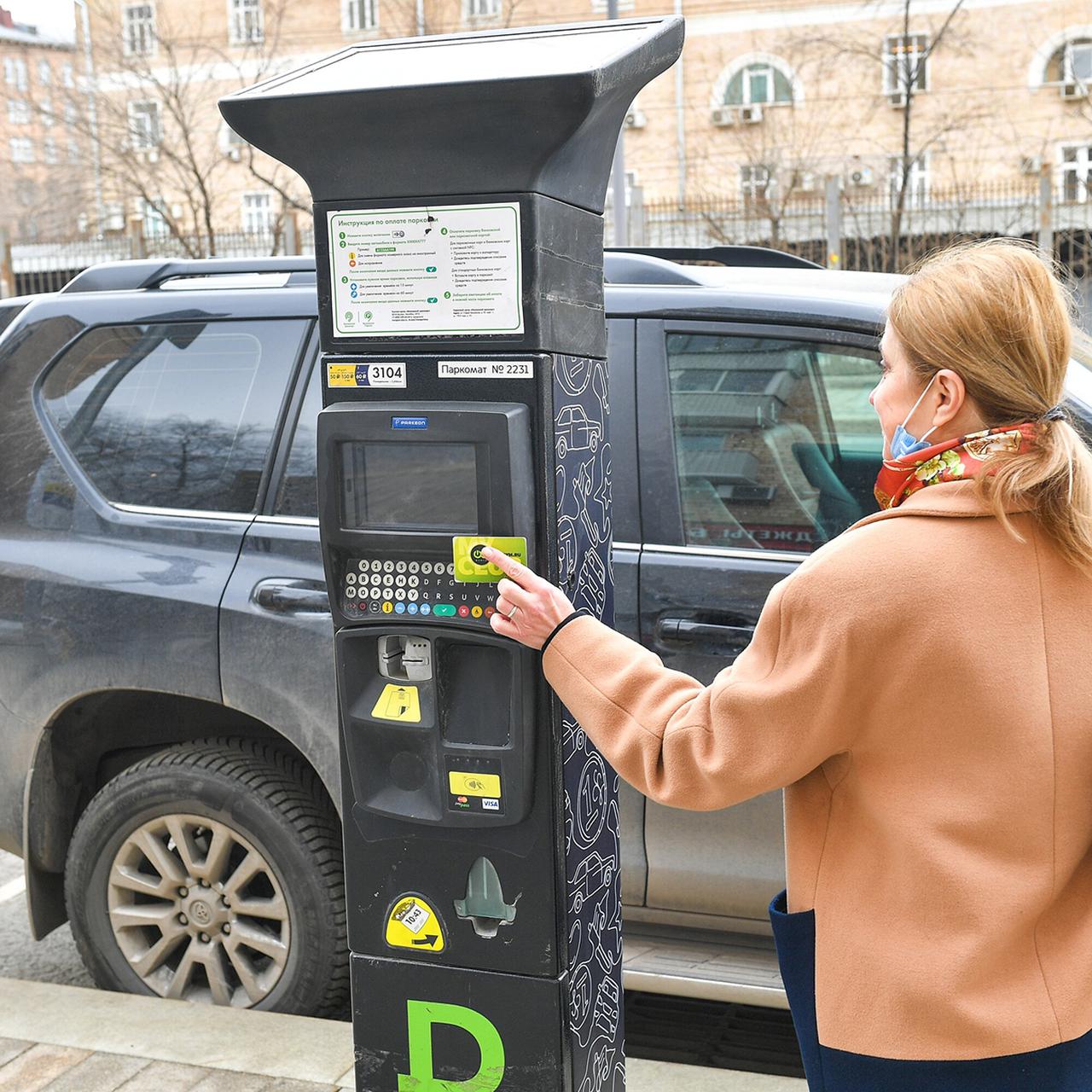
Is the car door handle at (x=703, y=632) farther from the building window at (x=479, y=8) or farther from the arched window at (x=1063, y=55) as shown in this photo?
the arched window at (x=1063, y=55)

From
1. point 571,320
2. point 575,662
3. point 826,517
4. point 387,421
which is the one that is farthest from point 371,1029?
point 826,517

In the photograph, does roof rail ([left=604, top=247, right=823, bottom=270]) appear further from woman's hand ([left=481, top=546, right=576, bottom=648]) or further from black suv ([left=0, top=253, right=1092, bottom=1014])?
woman's hand ([left=481, top=546, right=576, bottom=648])

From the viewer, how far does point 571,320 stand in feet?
7.15

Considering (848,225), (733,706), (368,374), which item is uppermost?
(848,225)

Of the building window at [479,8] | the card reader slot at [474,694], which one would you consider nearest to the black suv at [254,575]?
the card reader slot at [474,694]

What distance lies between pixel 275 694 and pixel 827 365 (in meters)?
1.51

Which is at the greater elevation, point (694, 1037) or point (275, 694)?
point (275, 694)

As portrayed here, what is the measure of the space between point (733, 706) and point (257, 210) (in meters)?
31.8

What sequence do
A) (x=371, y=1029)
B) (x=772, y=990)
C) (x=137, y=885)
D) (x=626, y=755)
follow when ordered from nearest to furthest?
(x=626, y=755) < (x=371, y=1029) < (x=772, y=990) < (x=137, y=885)

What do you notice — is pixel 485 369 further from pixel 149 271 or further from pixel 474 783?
pixel 149 271

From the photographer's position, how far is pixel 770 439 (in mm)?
3172

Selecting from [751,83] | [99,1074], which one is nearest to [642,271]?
[99,1074]

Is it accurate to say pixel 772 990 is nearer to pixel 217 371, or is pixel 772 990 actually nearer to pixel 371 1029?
pixel 371 1029

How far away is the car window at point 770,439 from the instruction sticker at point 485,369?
112cm
